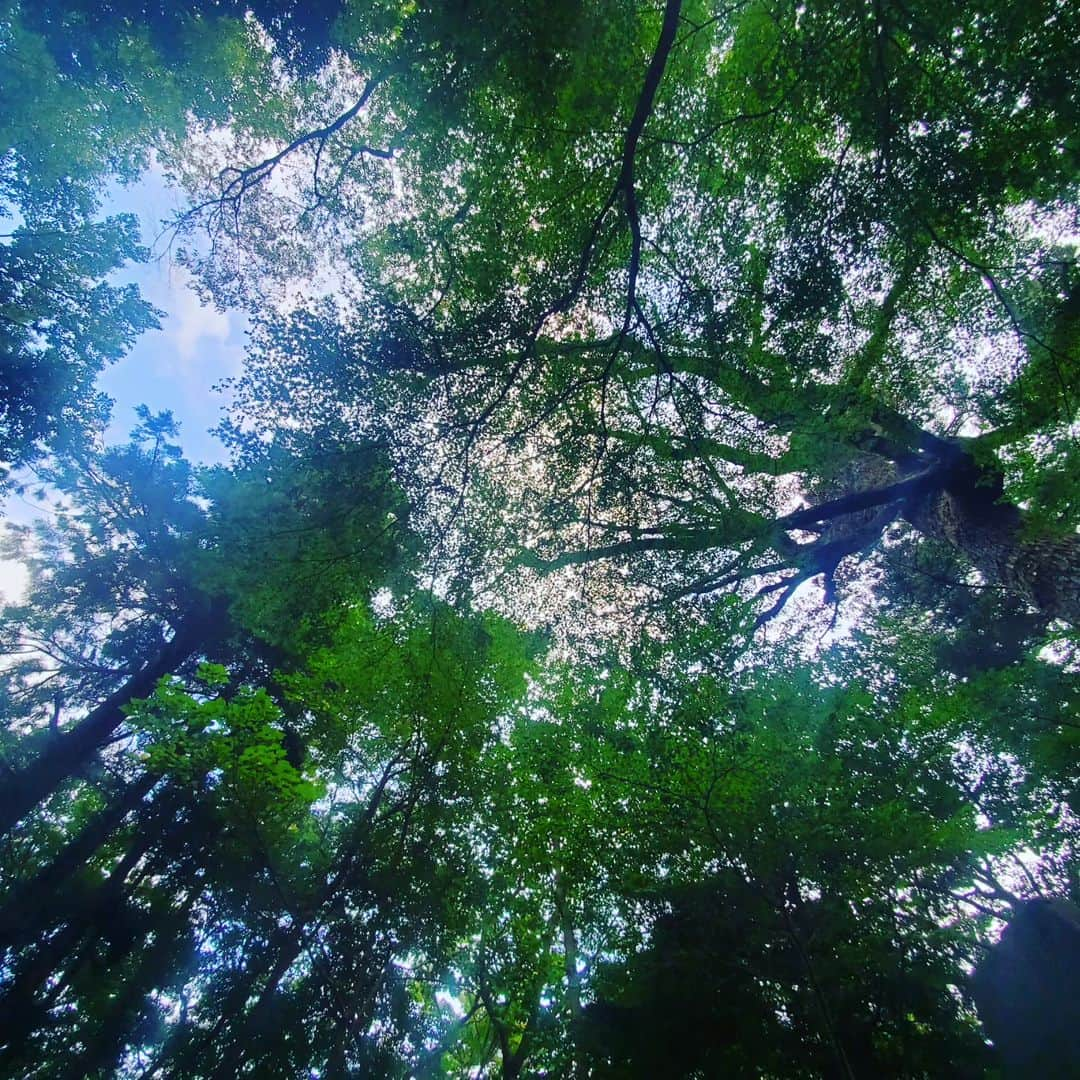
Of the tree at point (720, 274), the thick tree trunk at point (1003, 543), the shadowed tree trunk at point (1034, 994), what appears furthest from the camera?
the thick tree trunk at point (1003, 543)

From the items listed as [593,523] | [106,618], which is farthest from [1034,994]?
[106,618]

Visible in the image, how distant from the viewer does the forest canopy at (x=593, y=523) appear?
12.5 feet

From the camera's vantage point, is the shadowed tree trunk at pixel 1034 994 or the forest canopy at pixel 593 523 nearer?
the forest canopy at pixel 593 523

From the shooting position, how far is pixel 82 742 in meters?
9.46

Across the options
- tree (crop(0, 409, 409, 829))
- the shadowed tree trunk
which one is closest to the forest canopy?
the shadowed tree trunk

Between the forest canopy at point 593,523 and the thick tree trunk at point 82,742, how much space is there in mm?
135

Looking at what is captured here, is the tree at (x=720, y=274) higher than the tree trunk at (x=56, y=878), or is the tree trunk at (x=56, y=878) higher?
the tree at (x=720, y=274)

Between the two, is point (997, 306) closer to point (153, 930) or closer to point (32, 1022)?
point (153, 930)

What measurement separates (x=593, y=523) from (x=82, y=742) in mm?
11216

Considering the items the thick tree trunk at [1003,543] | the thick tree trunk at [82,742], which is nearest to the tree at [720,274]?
the thick tree trunk at [1003,543]

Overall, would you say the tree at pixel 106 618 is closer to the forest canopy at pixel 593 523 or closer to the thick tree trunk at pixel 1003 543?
the forest canopy at pixel 593 523

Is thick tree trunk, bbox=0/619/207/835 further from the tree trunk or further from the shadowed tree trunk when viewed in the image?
the shadowed tree trunk

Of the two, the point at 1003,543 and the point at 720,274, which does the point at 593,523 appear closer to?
the point at 720,274

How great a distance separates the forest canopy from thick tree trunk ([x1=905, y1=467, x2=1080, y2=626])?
0.05 meters
